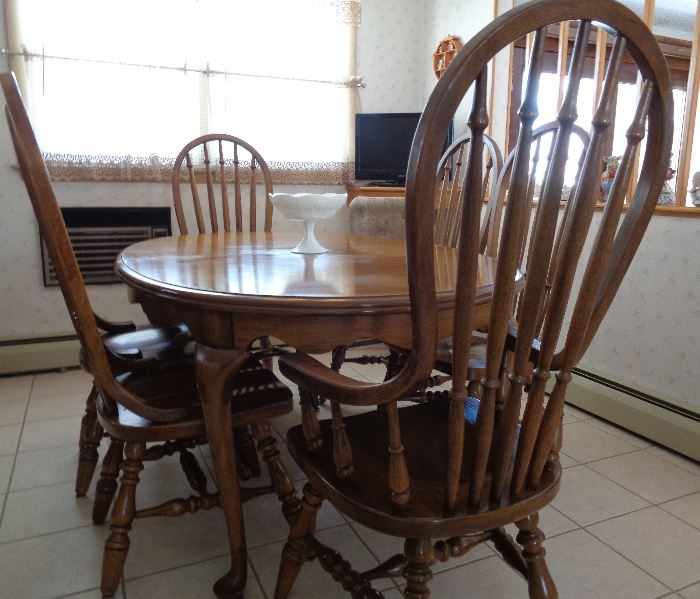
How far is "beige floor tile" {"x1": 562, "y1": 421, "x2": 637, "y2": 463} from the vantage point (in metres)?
1.99

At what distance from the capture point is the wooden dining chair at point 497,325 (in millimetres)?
672

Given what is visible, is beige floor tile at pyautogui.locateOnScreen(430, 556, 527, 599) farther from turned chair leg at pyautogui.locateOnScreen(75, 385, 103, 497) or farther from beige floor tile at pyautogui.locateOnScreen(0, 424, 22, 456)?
beige floor tile at pyautogui.locateOnScreen(0, 424, 22, 456)

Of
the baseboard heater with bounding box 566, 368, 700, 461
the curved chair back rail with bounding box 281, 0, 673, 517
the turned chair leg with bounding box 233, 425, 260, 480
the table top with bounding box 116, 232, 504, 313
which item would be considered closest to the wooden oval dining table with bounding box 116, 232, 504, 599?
the table top with bounding box 116, 232, 504, 313

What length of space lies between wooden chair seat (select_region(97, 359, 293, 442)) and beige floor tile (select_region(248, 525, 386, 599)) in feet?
1.40

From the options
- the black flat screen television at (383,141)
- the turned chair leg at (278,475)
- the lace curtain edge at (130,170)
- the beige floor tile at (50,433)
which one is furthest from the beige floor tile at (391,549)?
the black flat screen television at (383,141)

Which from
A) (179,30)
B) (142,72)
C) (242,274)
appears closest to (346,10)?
(179,30)

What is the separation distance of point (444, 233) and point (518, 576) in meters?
1.22

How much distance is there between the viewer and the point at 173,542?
4.83ft

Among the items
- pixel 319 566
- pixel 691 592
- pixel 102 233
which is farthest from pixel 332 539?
pixel 102 233

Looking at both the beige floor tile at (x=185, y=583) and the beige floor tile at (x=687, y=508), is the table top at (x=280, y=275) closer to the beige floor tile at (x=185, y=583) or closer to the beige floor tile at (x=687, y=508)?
the beige floor tile at (x=185, y=583)

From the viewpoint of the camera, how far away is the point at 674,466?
Result: 1.91 m

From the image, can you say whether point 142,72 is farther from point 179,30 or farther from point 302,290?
point 302,290

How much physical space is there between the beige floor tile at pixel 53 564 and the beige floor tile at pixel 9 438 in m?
0.62

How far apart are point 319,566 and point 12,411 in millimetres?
1662
